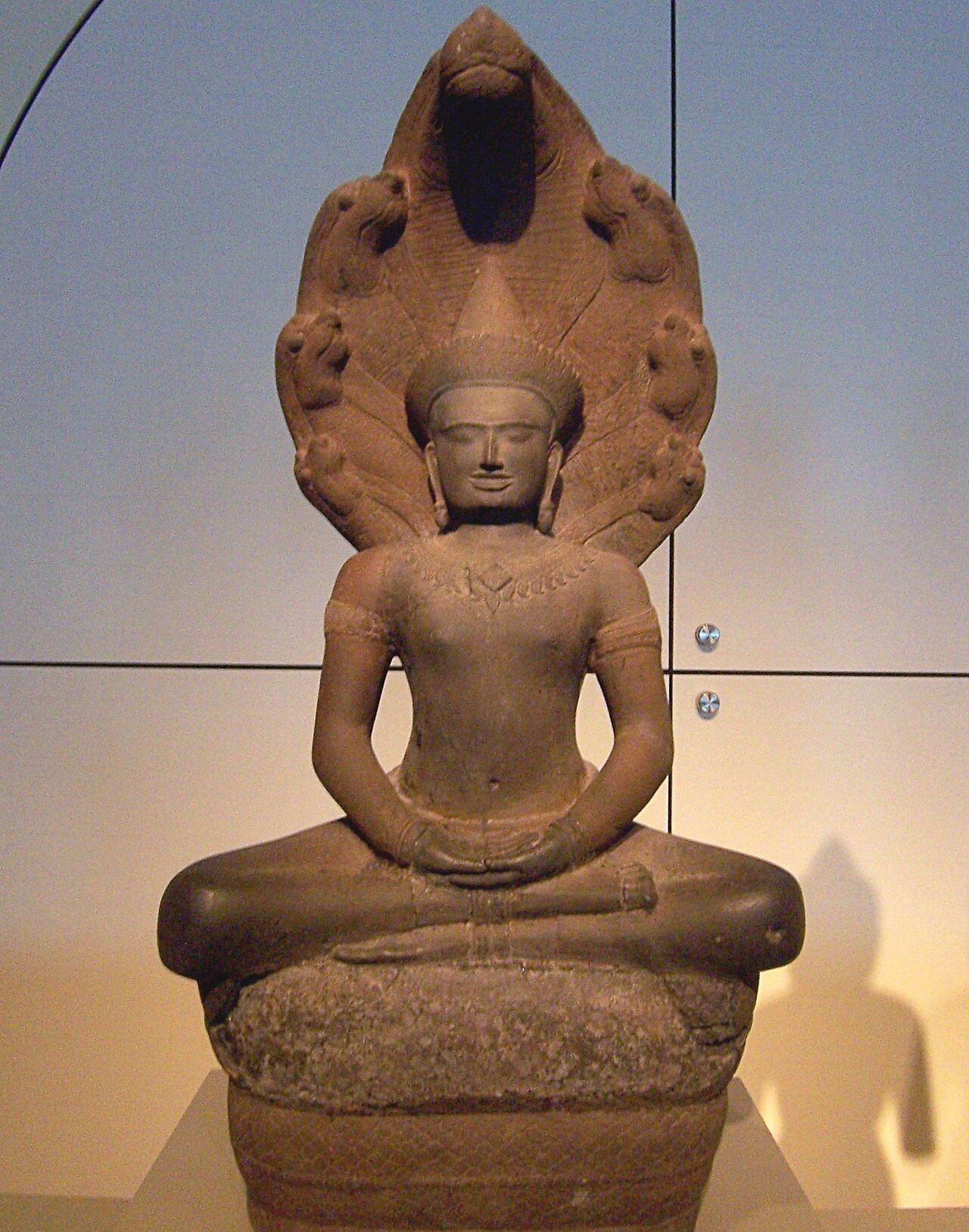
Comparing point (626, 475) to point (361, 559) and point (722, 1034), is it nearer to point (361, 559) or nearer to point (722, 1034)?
point (361, 559)

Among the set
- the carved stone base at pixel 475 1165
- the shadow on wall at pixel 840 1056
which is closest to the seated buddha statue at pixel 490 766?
the carved stone base at pixel 475 1165

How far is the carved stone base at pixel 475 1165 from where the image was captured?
195 centimetres

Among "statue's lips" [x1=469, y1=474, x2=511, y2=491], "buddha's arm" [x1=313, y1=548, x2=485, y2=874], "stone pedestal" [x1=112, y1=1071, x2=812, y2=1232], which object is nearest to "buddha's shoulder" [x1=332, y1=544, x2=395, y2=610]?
"buddha's arm" [x1=313, y1=548, x2=485, y2=874]

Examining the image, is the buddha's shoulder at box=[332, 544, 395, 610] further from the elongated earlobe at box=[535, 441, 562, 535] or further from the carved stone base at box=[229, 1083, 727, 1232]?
the carved stone base at box=[229, 1083, 727, 1232]

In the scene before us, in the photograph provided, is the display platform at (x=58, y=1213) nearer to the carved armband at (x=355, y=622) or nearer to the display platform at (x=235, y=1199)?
the display platform at (x=235, y=1199)

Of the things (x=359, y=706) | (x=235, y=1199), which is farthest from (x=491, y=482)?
(x=235, y=1199)

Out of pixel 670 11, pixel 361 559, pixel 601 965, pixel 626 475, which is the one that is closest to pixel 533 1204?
pixel 601 965

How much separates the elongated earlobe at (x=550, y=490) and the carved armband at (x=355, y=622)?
403mm

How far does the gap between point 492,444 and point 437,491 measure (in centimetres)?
19

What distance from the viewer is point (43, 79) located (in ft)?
10.6

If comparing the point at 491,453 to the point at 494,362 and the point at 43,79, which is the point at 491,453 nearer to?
the point at 494,362

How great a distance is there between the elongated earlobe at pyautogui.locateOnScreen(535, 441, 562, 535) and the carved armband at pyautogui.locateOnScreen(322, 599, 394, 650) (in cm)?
40

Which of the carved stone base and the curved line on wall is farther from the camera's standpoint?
the curved line on wall

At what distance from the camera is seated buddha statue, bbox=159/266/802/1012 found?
201 cm
